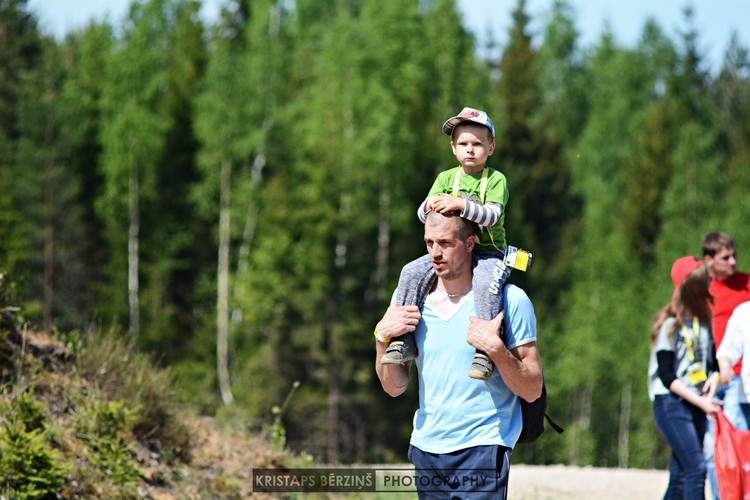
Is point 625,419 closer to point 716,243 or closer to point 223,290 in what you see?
point 223,290

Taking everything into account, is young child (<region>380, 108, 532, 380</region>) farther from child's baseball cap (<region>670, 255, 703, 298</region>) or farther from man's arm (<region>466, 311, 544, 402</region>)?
child's baseball cap (<region>670, 255, 703, 298</region>)

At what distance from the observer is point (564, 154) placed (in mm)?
51000

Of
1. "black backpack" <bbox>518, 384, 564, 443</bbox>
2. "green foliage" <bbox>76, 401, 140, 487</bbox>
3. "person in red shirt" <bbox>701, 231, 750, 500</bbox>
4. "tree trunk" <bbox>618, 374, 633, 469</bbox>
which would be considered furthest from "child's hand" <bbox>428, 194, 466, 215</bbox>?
"tree trunk" <bbox>618, 374, 633, 469</bbox>

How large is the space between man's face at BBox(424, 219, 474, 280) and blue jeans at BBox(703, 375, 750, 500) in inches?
139

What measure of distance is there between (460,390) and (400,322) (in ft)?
1.15

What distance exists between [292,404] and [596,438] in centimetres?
1355

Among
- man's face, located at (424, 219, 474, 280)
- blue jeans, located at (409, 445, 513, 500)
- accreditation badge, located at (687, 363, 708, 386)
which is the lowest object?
blue jeans, located at (409, 445, 513, 500)

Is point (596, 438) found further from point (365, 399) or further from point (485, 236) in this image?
point (485, 236)

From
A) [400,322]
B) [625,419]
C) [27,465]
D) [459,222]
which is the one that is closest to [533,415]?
[400,322]

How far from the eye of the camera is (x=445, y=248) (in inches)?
183

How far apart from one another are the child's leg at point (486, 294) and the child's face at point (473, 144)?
61 cm

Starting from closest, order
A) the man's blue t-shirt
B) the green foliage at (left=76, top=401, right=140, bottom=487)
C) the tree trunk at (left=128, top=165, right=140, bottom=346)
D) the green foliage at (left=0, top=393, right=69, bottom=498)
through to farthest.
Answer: the man's blue t-shirt → the green foliage at (left=0, top=393, right=69, bottom=498) → the green foliage at (left=76, top=401, right=140, bottom=487) → the tree trunk at (left=128, top=165, right=140, bottom=346)

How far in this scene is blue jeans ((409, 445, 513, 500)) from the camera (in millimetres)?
4512

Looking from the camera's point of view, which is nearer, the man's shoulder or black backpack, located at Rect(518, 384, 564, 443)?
the man's shoulder
